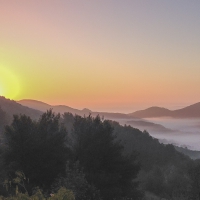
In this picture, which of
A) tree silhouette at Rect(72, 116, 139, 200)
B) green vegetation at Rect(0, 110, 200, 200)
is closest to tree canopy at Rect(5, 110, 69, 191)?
green vegetation at Rect(0, 110, 200, 200)

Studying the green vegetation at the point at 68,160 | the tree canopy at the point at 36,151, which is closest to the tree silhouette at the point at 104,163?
the green vegetation at the point at 68,160

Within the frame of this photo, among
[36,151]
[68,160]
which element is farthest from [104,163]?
[36,151]

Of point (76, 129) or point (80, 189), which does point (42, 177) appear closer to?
point (80, 189)

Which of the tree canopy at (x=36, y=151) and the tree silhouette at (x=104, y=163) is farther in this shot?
the tree silhouette at (x=104, y=163)

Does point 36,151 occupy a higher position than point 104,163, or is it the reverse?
point 36,151

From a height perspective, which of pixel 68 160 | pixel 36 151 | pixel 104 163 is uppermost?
pixel 36 151

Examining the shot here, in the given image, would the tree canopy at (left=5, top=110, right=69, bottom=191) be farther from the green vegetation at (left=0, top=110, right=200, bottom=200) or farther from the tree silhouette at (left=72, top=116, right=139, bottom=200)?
the tree silhouette at (left=72, top=116, right=139, bottom=200)

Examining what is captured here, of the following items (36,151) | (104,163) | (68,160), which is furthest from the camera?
(104,163)

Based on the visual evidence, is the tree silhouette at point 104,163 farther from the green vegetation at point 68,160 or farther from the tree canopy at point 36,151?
the tree canopy at point 36,151

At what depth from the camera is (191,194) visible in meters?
31.2

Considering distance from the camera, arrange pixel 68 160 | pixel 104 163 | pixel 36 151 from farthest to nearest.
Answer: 1. pixel 104 163
2. pixel 68 160
3. pixel 36 151

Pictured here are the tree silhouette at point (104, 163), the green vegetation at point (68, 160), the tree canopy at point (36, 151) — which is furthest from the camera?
the tree silhouette at point (104, 163)

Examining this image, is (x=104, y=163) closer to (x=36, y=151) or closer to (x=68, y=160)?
(x=68, y=160)

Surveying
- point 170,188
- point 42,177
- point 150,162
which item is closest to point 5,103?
point 150,162
